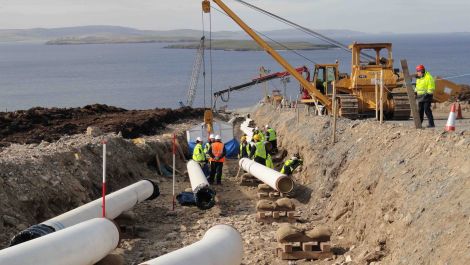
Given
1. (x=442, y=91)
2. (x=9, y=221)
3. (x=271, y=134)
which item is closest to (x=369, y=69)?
(x=442, y=91)

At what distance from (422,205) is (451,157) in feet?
3.66

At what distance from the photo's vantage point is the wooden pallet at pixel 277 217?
14227 millimetres

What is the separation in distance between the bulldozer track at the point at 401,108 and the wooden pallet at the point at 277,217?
10012 mm

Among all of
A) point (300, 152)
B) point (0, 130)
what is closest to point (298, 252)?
point (300, 152)

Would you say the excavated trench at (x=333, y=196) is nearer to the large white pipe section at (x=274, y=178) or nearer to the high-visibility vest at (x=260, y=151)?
the large white pipe section at (x=274, y=178)

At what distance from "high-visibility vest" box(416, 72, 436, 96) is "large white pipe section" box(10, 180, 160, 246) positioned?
7.17 metres

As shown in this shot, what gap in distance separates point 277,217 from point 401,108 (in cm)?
1036

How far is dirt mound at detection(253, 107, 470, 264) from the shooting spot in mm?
8695

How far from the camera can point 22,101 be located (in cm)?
7306

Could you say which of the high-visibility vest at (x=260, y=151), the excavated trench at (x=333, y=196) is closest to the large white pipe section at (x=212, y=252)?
the excavated trench at (x=333, y=196)

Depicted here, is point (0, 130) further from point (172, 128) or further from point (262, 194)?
point (262, 194)

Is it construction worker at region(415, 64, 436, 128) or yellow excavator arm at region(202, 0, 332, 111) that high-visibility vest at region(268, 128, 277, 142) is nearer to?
yellow excavator arm at region(202, 0, 332, 111)

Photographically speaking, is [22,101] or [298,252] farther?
[22,101]

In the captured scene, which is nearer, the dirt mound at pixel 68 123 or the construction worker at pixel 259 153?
the construction worker at pixel 259 153
